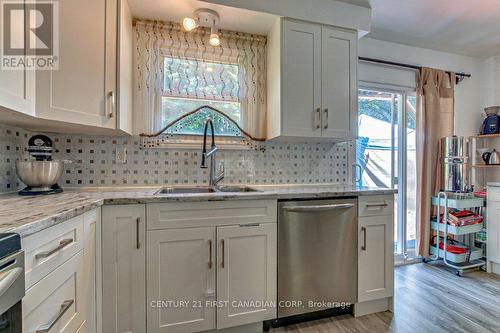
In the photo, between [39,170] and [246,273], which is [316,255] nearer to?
[246,273]

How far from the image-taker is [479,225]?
262 cm

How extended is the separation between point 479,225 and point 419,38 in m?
2.09

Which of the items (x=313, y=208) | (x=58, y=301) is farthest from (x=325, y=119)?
(x=58, y=301)

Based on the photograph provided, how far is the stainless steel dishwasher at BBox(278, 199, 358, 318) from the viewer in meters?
1.63

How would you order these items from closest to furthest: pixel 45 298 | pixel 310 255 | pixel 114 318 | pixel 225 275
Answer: pixel 45 298 → pixel 114 318 → pixel 225 275 → pixel 310 255

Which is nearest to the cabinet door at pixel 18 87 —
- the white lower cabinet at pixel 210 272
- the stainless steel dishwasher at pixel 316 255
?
the white lower cabinet at pixel 210 272

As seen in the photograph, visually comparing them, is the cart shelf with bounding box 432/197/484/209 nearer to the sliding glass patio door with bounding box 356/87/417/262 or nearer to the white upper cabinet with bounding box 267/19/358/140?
the sliding glass patio door with bounding box 356/87/417/262

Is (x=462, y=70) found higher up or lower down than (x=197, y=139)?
higher up

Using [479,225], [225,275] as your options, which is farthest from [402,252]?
[225,275]

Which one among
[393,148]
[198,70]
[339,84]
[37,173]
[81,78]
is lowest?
[37,173]

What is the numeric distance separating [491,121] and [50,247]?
13.4 ft

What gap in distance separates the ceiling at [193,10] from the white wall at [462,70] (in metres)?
1.65

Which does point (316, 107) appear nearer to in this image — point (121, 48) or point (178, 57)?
point (178, 57)

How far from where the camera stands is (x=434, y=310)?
73.6 inches
